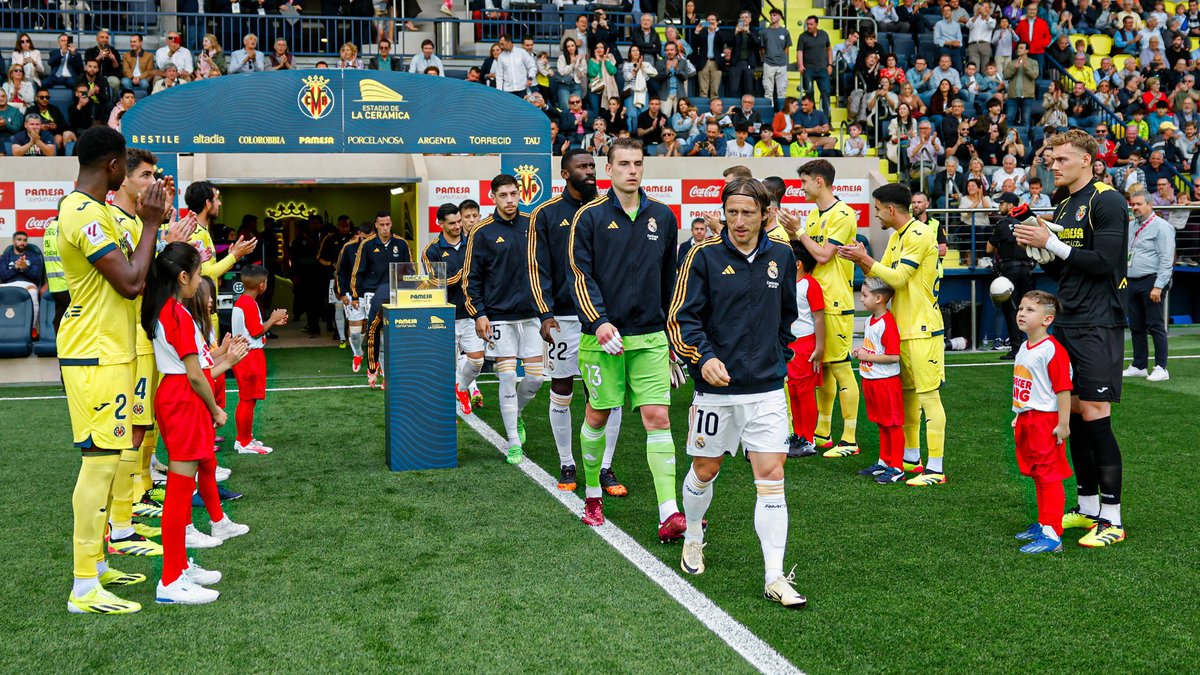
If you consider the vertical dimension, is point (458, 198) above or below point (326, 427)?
above


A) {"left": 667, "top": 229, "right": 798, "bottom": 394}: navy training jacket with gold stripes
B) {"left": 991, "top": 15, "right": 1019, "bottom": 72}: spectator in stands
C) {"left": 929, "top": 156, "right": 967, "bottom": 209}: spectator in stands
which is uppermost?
{"left": 991, "top": 15, "right": 1019, "bottom": 72}: spectator in stands

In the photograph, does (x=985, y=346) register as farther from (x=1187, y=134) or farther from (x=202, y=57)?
(x=202, y=57)

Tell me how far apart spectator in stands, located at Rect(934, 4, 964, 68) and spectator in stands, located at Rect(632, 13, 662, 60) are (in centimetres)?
556

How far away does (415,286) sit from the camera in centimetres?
812

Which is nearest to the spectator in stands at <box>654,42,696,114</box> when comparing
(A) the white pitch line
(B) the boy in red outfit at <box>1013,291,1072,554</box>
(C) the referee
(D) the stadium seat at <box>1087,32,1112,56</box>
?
(D) the stadium seat at <box>1087,32,1112,56</box>

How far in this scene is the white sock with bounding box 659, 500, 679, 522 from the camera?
6.05m

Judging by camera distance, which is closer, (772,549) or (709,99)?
(772,549)

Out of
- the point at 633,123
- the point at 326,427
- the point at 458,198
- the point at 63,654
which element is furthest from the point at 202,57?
the point at 63,654

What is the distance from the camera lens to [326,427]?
9.86m

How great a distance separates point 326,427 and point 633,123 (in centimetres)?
1031

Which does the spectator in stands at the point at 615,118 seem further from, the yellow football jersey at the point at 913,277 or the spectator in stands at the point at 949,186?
the yellow football jersey at the point at 913,277

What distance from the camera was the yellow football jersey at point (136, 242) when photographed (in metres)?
5.10

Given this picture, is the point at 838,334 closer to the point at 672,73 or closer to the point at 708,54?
the point at 672,73

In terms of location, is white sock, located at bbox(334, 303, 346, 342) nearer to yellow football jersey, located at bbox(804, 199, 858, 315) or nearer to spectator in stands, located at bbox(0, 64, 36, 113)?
spectator in stands, located at bbox(0, 64, 36, 113)
